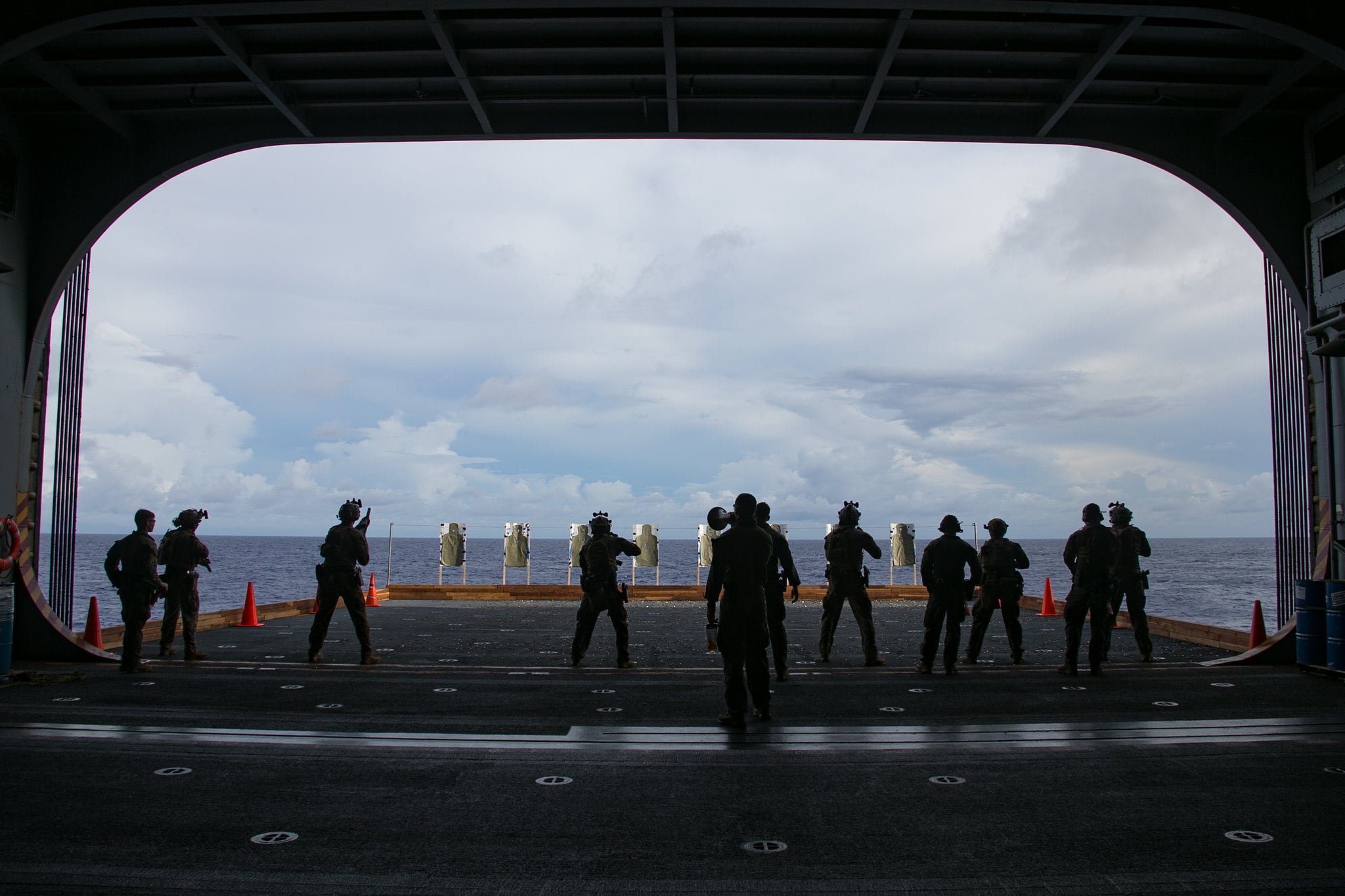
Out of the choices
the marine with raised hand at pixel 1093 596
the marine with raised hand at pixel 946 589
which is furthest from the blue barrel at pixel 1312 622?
the marine with raised hand at pixel 946 589

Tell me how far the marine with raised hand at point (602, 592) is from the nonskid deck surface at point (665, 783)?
2.19ft

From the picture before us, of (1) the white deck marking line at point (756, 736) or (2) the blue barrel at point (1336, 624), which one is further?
(2) the blue barrel at point (1336, 624)

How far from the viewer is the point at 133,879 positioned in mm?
3975

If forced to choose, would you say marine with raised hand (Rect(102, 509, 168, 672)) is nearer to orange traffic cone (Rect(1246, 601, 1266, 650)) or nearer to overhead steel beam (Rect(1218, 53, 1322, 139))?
overhead steel beam (Rect(1218, 53, 1322, 139))

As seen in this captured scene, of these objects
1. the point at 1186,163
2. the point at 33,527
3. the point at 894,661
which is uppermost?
the point at 1186,163

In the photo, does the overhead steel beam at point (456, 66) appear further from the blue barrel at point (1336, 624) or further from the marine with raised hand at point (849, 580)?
the blue barrel at point (1336, 624)

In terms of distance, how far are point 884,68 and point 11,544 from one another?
10610 millimetres

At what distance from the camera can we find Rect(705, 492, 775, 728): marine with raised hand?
Answer: 287 inches

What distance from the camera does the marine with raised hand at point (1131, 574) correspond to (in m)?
11.4

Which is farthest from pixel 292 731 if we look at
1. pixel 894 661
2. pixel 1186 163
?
pixel 1186 163

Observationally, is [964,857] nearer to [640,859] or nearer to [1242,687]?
[640,859]

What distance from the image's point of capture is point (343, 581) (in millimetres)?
10844

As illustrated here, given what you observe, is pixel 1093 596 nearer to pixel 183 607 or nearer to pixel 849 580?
pixel 849 580

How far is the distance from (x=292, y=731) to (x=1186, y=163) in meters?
11.4
